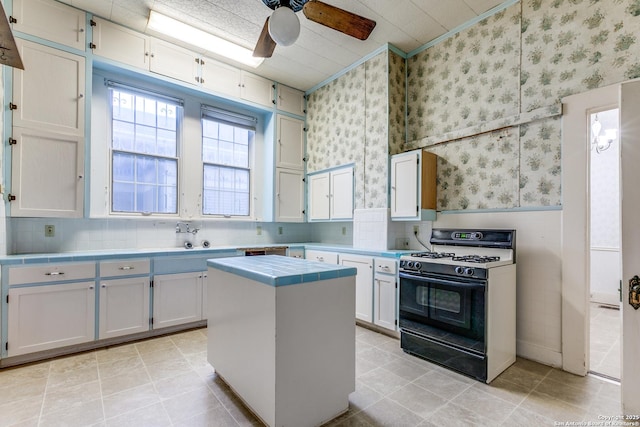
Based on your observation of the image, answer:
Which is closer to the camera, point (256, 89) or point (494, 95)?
point (494, 95)

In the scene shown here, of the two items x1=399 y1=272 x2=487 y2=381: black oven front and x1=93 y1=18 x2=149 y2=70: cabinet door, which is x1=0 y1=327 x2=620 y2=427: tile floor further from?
x1=93 y1=18 x2=149 y2=70: cabinet door

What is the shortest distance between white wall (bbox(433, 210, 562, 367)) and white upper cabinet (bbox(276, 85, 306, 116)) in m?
3.43

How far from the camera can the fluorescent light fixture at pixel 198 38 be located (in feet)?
10.5

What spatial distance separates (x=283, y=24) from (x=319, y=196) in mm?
Answer: 2877

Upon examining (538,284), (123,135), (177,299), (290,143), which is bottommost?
(177,299)

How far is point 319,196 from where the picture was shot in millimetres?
4742

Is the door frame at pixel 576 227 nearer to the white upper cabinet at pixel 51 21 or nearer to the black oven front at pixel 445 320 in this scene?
the black oven front at pixel 445 320

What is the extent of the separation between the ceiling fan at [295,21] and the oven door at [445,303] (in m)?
2.24

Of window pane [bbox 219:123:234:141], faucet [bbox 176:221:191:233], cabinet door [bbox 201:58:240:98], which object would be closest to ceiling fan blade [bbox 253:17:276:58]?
cabinet door [bbox 201:58:240:98]

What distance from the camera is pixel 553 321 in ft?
8.44

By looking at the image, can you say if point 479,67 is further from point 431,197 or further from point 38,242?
point 38,242

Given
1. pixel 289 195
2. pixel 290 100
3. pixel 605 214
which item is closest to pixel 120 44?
pixel 290 100

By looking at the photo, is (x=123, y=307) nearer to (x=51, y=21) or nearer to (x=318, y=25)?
(x=51, y=21)

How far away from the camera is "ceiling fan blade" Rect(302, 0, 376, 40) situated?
235cm
